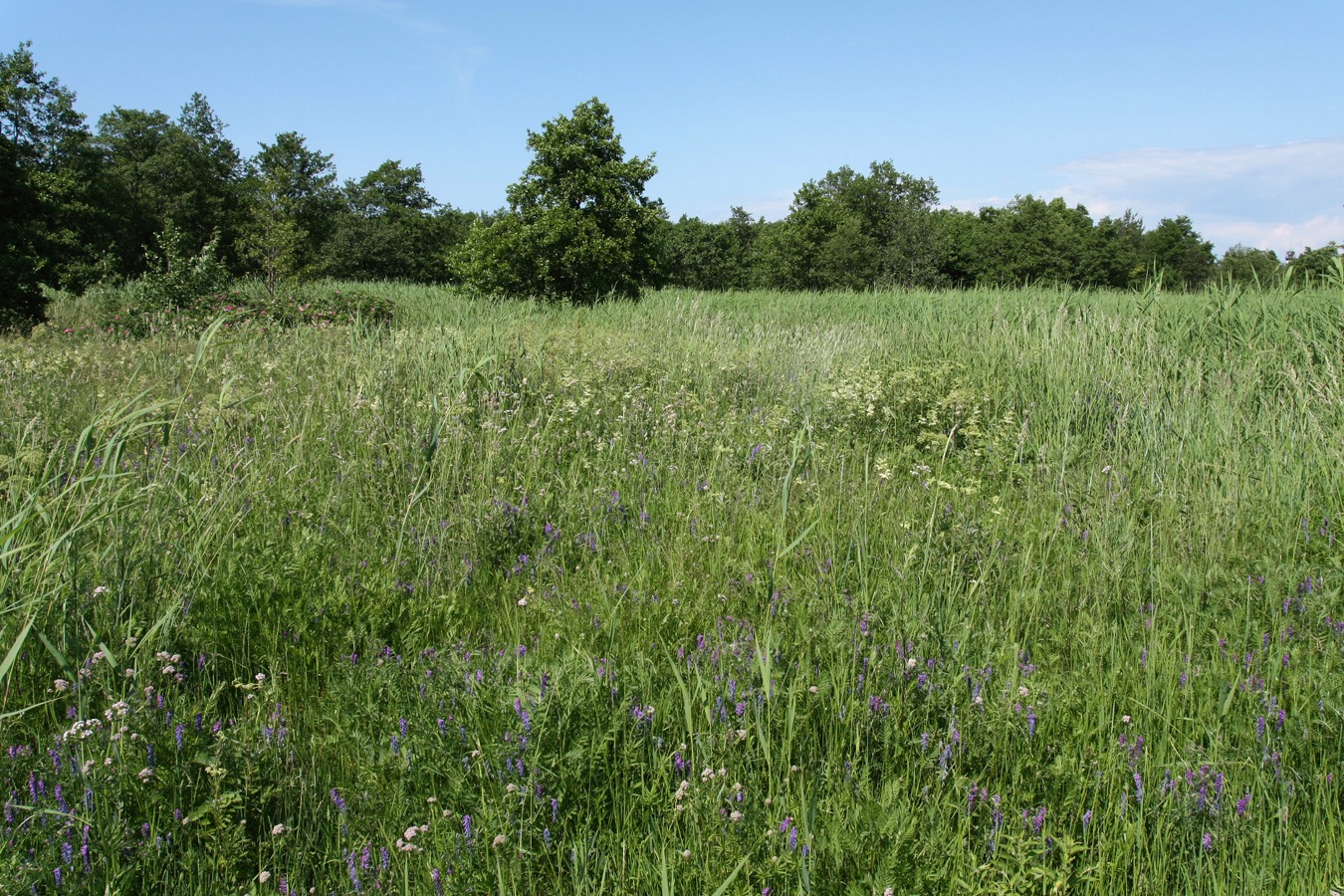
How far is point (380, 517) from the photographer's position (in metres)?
3.34

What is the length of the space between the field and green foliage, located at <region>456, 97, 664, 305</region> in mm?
15585

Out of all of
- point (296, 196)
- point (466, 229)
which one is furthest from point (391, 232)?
point (466, 229)

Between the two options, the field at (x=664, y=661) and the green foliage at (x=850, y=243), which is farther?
the green foliage at (x=850, y=243)

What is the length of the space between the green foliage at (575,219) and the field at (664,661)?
614 inches

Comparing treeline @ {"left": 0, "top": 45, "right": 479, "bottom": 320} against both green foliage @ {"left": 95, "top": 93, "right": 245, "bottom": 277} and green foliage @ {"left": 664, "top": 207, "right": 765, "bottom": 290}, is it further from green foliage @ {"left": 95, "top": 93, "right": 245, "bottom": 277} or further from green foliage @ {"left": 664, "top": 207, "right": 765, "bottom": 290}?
green foliage @ {"left": 664, "top": 207, "right": 765, "bottom": 290}

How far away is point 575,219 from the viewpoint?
19359mm

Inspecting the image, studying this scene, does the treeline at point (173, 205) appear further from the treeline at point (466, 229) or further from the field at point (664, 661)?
the field at point (664, 661)

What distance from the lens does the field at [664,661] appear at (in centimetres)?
154

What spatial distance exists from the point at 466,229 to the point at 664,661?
66525mm

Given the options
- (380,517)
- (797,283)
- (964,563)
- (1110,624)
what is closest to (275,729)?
(380,517)

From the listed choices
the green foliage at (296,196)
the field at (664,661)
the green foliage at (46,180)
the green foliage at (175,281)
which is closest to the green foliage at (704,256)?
the green foliage at (296,196)

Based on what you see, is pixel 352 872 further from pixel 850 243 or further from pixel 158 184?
pixel 158 184

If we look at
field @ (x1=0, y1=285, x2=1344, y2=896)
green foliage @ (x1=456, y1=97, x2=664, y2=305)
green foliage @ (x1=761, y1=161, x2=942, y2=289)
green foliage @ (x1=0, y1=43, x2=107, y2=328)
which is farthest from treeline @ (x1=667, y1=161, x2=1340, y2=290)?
field @ (x1=0, y1=285, x2=1344, y2=896)

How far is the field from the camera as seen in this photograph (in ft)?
5.07
